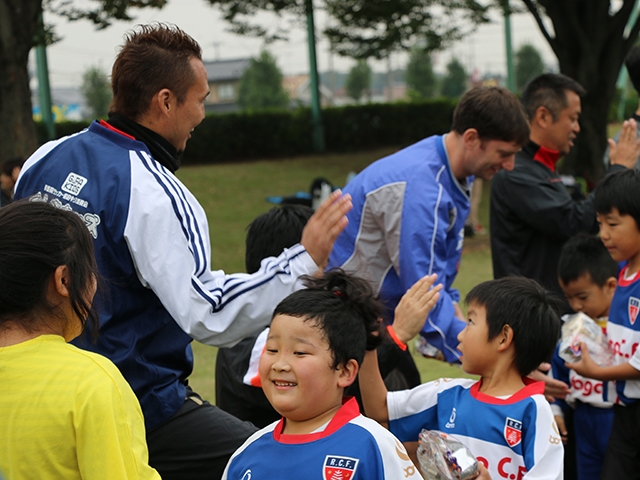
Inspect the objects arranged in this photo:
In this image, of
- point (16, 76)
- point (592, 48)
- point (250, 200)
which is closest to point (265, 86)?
point (250, 200)

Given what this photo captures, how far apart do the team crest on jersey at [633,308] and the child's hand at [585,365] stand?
256 millimetres

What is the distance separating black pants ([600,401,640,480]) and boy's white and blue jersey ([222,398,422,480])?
1.67 meters

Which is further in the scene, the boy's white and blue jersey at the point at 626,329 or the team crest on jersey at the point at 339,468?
the boy's white and blue jersey at the point at 626,329

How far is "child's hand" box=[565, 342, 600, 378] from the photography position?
3.51 metres

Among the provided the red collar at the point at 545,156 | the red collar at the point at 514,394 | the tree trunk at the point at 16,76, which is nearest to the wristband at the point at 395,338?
the red collar at the point at 514,394

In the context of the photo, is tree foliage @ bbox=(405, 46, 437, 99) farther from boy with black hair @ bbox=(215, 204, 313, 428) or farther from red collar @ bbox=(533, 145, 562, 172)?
boy with black hair @ bbox=(215, 204, 313, 428)

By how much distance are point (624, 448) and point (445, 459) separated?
1456mm

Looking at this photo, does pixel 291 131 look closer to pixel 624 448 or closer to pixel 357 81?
pixel 624 448

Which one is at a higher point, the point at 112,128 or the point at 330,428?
the point at 112,128

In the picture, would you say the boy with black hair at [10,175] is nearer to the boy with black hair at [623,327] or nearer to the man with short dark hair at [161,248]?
the man with short dark hair at [161,248]

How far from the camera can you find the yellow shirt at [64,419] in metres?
1.86

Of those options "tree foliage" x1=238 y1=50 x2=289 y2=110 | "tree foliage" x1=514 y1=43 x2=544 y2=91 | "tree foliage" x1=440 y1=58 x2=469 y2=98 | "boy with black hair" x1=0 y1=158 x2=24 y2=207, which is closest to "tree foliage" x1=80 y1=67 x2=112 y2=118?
"tree foliage" x1=238 y1=50 x2=289 y2=110

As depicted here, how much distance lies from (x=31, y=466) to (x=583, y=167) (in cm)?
1583

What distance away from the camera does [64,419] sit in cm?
187
